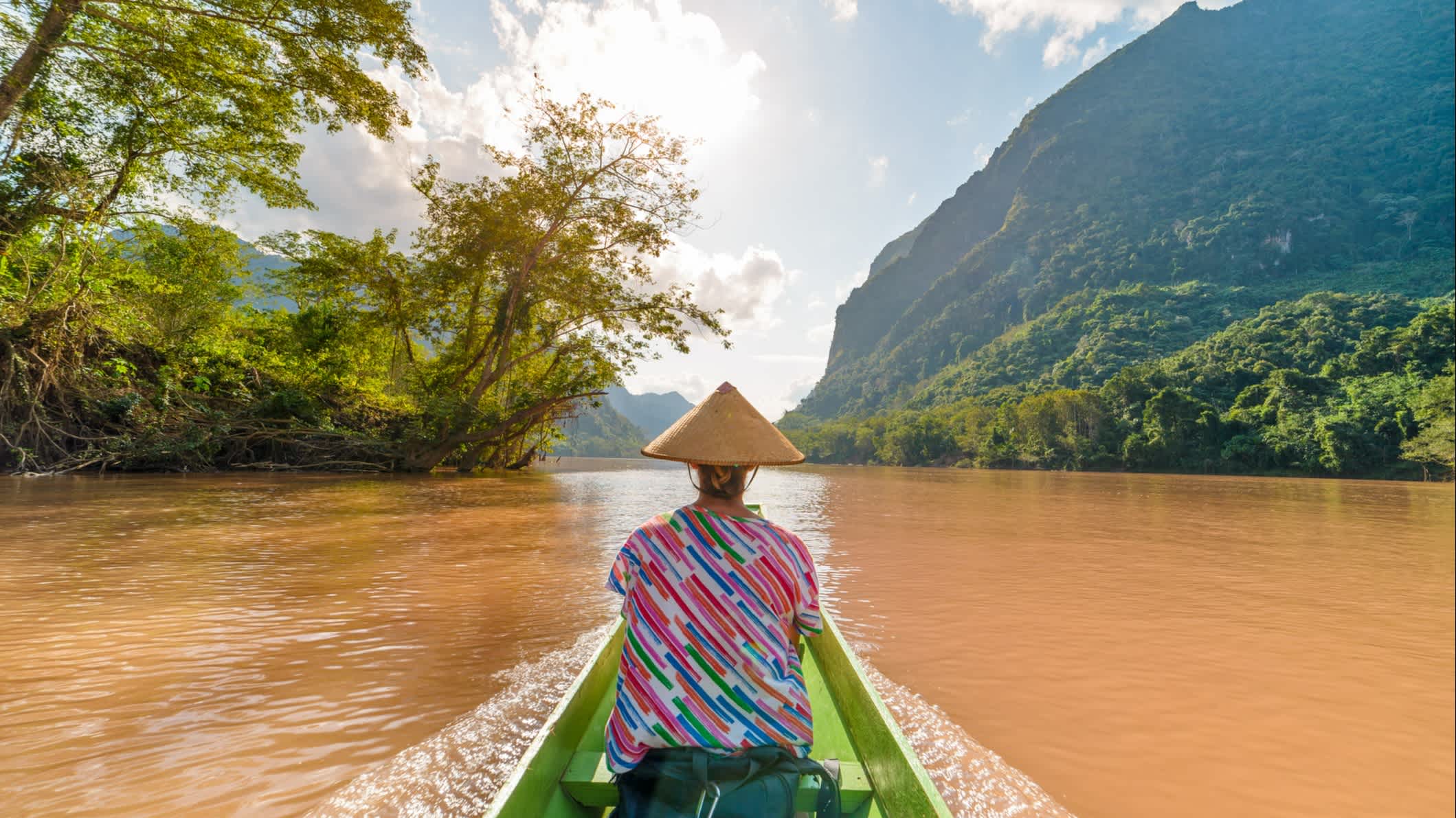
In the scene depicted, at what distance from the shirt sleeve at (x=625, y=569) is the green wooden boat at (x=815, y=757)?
0.42 meters

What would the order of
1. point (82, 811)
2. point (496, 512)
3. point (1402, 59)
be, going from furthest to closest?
1. point (1402, 59)
2. point (496, 512)
3. point (82, 811)

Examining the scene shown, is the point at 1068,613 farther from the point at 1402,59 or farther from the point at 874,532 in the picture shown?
the point at 1402,59

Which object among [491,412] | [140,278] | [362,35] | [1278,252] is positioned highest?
[1278,252]

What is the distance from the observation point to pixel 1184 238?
10100 centimetres

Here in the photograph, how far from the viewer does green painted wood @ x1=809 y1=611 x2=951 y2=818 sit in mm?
1398

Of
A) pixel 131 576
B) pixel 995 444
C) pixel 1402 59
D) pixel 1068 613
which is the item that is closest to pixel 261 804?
pixel 131 576

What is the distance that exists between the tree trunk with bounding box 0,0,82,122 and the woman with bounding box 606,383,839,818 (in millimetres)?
11847

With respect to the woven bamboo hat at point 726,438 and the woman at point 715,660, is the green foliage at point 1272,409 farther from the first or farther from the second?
the woman at point 715,660

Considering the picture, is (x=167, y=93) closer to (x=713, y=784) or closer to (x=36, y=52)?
(x=36, y=52)

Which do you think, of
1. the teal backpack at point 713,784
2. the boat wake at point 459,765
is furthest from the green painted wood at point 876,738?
the boat wake at point 459,765

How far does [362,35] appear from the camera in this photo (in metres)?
9.46

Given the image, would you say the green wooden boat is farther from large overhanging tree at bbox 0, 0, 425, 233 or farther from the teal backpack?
large overhanging tree at bbox 0, 0, 425, 233

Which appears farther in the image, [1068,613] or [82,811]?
[1068,613]

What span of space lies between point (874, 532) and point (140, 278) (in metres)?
17.7
